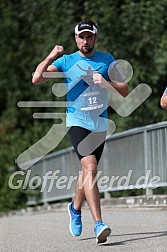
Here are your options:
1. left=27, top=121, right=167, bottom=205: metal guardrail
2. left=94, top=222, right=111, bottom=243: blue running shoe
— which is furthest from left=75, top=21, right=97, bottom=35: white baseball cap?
left=27, top=121, right=167, bottom=205: metal guardrail

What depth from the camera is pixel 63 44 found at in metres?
22.9

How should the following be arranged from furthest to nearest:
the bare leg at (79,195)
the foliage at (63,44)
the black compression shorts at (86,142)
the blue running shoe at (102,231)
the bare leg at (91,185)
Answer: the foliage at (63,44) < the bare leg at (79,195) < the black compression shorts at (86,142) < the bare leg at (91,185) < the blue running shoe at (102,231)

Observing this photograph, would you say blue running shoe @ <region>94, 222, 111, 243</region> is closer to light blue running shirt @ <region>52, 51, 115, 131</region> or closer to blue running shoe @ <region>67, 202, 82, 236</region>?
blue running shoe @ <region>67, 202, 82, 236</region>

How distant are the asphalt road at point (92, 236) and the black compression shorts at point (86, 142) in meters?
0.87

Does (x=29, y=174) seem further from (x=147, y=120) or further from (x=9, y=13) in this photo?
(x=9, y=13)

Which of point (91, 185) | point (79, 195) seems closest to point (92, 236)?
point (79, 195)

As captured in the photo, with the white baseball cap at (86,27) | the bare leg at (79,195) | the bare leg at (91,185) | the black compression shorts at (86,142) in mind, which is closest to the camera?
the bare leg at (91,185)

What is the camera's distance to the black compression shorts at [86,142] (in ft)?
29.0

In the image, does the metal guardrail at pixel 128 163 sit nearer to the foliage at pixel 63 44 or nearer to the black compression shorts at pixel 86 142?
the foliage at pixel 63 44

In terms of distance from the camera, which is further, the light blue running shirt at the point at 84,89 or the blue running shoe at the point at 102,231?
the light blue running shirt at the point at 84,89

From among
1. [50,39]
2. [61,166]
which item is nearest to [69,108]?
[61,166]

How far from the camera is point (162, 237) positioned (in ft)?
29.2

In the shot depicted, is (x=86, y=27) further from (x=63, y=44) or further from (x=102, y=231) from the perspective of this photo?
(x=63, y=44)

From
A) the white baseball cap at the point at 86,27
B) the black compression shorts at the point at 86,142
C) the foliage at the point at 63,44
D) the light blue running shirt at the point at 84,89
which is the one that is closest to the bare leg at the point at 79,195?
the black compression shorts at the point at 86,142
